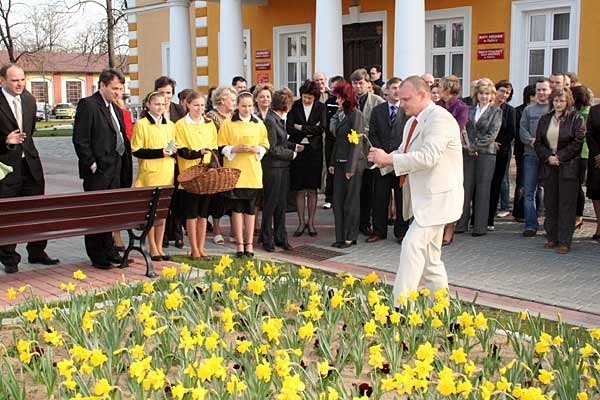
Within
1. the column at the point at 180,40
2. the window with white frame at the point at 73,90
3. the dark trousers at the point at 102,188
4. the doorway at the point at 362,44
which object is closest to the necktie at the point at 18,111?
the dark trousers at the point at 102,188

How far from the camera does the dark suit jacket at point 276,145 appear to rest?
28.7 ft

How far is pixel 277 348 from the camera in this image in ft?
16.2

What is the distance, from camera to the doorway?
17.1m

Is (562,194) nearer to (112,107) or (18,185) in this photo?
(112,107)

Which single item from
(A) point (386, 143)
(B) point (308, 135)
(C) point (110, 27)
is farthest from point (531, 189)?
(C) point (110, 27)

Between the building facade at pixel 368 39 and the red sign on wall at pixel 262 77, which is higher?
the building facade at pixel 368 39

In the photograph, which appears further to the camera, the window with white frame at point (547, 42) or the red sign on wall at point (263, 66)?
the red sign on wall at point (263, 66)

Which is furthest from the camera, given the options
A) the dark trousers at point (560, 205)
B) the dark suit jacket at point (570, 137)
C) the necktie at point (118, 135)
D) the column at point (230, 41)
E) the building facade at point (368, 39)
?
the column at point (230, 41)

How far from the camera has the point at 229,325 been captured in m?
4.82

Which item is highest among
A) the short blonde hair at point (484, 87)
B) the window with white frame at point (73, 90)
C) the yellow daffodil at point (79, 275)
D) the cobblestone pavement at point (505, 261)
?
the window with white frame at point (73, 90)

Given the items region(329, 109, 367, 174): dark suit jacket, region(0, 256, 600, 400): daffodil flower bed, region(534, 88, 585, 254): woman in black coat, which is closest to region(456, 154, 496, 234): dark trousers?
region(534, 88, 585, 254): woman in black coat

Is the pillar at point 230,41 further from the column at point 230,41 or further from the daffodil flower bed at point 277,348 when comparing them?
the daffodil flower bed at point 277,348

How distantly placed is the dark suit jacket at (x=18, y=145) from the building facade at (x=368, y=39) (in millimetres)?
7341

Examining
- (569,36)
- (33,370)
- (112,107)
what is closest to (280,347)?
(33,370)
